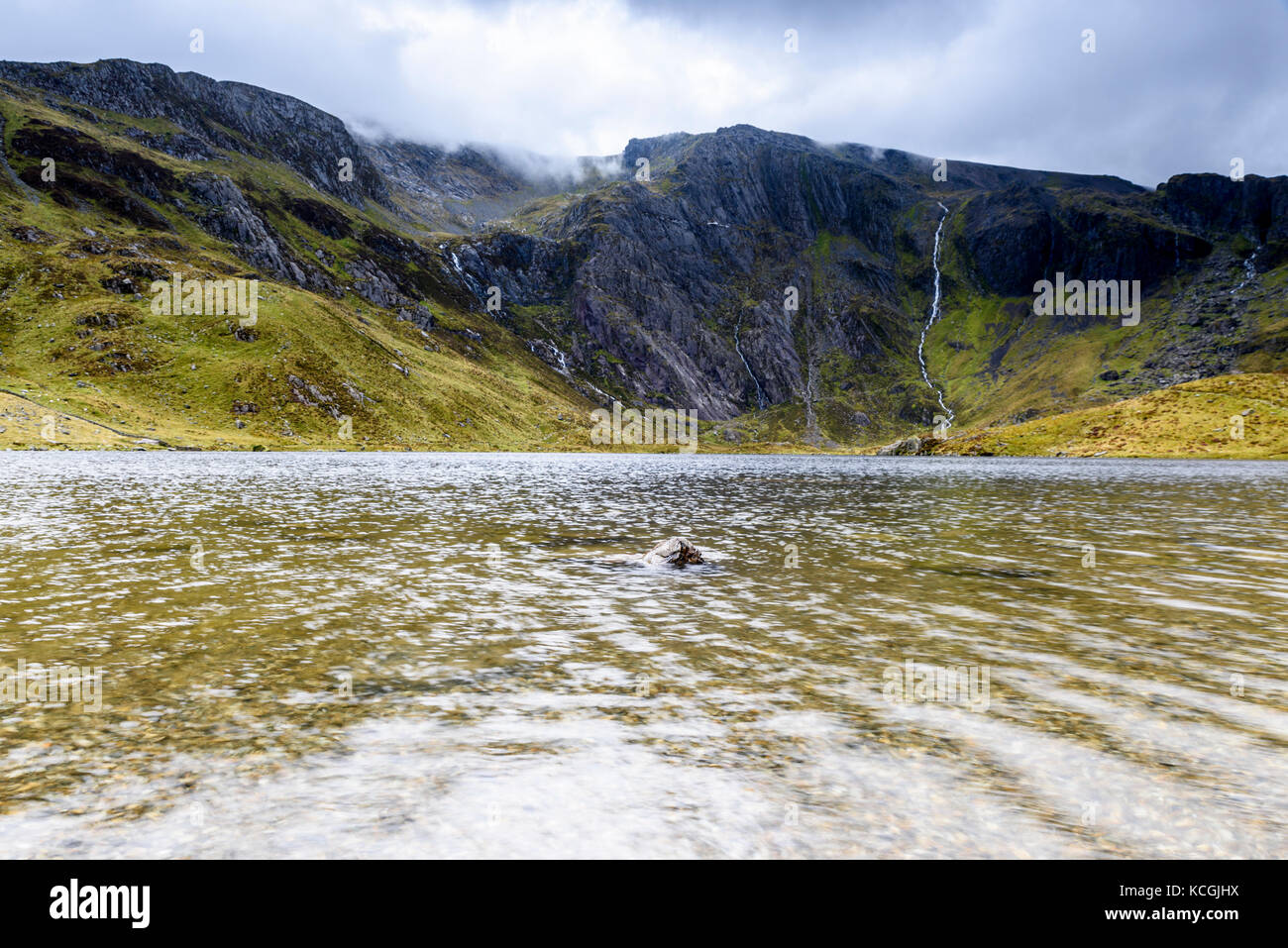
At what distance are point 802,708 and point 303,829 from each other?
7.81m

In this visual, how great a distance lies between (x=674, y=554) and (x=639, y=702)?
14.1 m

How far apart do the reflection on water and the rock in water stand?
113 cm

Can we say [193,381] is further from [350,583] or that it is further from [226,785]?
[226,785]

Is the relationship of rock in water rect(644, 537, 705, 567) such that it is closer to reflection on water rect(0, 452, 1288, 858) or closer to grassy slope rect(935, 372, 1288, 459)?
reflection on water rect(0, 452, 1288, 858)

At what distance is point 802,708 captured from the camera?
11914 millimetres

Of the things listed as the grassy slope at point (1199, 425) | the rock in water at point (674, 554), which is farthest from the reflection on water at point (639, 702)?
the grassy slope at point (1199, 425)

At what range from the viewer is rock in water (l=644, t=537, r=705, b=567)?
85.7ft

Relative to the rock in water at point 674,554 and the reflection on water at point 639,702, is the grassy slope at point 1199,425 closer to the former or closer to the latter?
the reflection on water at point 639,702

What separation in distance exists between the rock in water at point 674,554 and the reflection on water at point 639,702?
3.69 feet

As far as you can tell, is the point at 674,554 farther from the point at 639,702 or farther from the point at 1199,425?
the point at 1199,425

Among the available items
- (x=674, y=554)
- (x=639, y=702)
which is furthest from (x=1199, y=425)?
(x=639, y=702)

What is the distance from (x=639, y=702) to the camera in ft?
40.2
